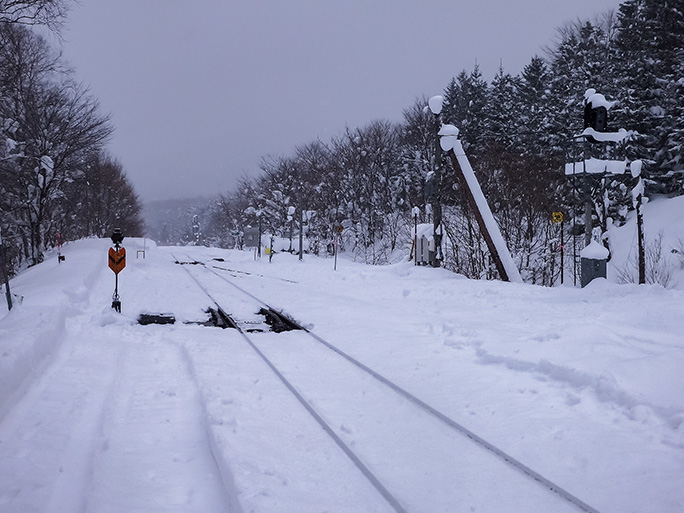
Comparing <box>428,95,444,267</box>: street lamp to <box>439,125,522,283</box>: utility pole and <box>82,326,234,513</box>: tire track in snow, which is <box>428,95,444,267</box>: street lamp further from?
<box>82,326,234,513</box>: tire track in snow

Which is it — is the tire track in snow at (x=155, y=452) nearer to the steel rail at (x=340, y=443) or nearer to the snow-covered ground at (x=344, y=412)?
the snow-covered ground at (x=344, y=412)

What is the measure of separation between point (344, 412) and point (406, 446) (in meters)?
0.96

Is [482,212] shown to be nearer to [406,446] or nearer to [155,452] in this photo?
[406,446]

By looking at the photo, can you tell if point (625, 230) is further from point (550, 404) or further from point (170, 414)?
point (170, 414)

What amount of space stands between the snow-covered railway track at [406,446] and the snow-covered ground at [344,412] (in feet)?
0.08

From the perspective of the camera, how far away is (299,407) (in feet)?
17.3

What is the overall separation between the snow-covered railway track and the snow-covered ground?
2 cm

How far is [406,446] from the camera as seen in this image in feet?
14.3

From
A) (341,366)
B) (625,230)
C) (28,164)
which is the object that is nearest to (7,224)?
(28,164)

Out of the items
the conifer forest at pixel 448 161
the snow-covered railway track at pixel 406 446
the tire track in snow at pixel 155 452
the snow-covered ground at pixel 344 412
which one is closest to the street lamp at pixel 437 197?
the conifer forest at pixel 448 161

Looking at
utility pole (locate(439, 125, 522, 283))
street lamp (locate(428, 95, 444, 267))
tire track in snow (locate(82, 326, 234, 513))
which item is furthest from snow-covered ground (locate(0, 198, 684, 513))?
street lamp (locate(428, 95, 444, 267))

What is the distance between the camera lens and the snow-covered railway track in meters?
3.52

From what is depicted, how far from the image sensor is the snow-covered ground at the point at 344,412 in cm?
360

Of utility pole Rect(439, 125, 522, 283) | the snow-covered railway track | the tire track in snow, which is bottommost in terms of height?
the tire track in snow
